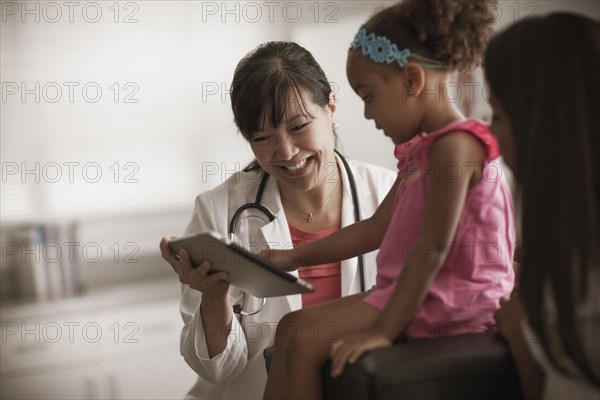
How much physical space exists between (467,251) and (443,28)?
0.40 metres

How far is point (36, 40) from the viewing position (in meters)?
3.02

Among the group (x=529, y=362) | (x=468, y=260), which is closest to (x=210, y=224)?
(x=468, y=260)

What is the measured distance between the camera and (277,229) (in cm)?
205

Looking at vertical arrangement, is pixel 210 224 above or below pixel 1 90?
below

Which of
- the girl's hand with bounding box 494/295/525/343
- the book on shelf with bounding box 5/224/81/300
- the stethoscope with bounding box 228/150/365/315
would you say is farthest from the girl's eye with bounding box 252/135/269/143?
the book on shelf with bounding box 5/224/81/300

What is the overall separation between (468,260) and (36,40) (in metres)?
2.22

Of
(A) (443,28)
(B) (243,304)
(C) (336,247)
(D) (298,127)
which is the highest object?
(A) (443,28)

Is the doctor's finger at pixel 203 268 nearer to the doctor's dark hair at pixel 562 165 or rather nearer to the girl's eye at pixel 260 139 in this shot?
the girl's eye at pixel 260 139

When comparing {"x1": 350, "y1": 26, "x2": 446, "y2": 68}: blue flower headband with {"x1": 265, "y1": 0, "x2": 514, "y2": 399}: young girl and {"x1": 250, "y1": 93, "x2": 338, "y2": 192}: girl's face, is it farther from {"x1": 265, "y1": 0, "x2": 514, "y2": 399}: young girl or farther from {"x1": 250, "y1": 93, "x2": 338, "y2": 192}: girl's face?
{"x1": 250, "y1": 93, "x2": 338, "y2": 192}: girl's face

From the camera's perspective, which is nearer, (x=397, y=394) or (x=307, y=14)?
(x=397, y=394)

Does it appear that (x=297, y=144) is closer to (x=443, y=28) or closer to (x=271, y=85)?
(x=271, y=85)

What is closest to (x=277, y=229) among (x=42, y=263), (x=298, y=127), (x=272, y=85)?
(x=298, y=127)

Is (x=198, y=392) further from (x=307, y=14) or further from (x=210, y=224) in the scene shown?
(x=307, y=14)

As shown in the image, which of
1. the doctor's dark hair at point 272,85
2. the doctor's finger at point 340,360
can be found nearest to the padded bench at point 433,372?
the doctor's finger at point 340,360
